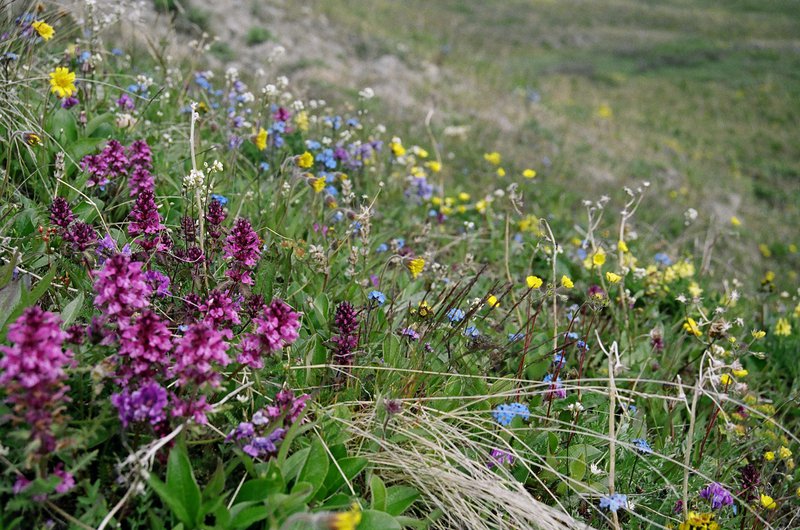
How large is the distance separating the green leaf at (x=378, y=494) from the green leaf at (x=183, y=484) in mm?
525

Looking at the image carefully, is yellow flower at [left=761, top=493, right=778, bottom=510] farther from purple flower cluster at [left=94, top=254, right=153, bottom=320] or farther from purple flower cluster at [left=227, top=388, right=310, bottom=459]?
purple flower cluster at [left=94, top=254, right=153, bottom=320]

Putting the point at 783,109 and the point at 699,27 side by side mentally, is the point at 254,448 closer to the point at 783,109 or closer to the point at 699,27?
the point at 783,109

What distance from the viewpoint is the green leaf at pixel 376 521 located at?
1.84 m

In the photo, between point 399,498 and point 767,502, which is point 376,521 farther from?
point 767,502

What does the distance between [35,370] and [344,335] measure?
3.39ft

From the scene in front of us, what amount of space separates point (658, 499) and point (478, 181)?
4.56m

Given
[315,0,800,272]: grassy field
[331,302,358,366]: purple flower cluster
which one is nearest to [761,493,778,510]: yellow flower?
[331,302,358,366]: purple flower cluster

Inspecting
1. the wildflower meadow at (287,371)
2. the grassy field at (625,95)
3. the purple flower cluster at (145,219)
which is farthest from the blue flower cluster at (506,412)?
the grassy field at (625,95)

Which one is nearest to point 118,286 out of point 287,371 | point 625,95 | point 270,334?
point 270,334

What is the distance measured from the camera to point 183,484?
1.69 m

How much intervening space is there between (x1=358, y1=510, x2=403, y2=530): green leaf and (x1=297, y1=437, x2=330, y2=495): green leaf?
17 centimetres

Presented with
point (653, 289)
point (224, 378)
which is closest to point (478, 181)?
point (653, 289)

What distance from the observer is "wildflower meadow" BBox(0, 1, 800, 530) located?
1673 millimetres

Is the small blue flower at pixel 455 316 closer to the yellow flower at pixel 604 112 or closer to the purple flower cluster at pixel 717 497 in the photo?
the purple flower cluster at pixel 717 497
